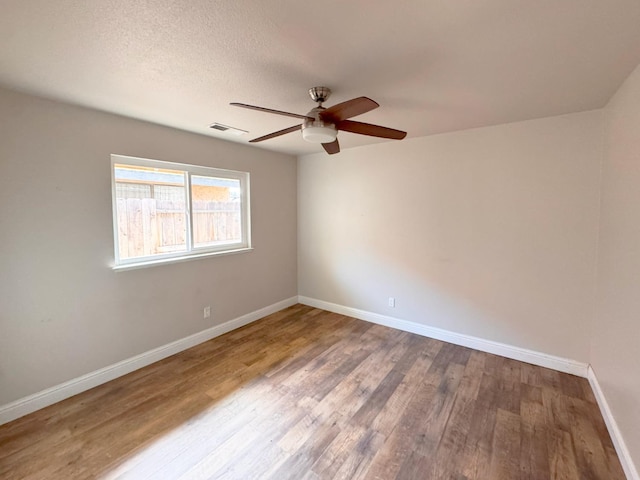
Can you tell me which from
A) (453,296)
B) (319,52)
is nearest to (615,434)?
(453,296)

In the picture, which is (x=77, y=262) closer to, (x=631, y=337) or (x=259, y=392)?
(x=259, y=392)

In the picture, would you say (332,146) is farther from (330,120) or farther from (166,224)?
(166,224)

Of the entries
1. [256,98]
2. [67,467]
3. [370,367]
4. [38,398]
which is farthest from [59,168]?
[370,367]

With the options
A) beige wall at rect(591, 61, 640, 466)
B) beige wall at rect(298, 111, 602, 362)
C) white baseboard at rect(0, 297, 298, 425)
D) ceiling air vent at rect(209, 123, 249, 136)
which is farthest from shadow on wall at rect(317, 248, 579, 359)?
ceiling air vent at rect(209, 123, 249, 136)

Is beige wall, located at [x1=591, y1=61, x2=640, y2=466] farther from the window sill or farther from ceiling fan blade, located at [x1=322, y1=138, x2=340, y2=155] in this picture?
the window sill

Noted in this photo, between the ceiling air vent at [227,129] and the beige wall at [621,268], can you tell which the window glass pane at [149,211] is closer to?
the ceiling air vent at [227,129]

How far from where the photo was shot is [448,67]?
1.66 m

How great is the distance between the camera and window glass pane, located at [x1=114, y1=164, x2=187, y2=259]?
2.62m

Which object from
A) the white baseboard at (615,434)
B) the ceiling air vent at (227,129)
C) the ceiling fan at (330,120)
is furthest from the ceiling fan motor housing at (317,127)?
the white baseboard at (615,434)

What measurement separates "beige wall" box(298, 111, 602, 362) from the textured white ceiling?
0.55 m

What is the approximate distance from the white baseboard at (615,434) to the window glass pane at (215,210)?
12.4ft

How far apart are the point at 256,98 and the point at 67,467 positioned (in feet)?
8.77

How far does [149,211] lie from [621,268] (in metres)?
3.88

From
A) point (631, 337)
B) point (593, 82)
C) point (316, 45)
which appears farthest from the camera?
point (593, 82)
